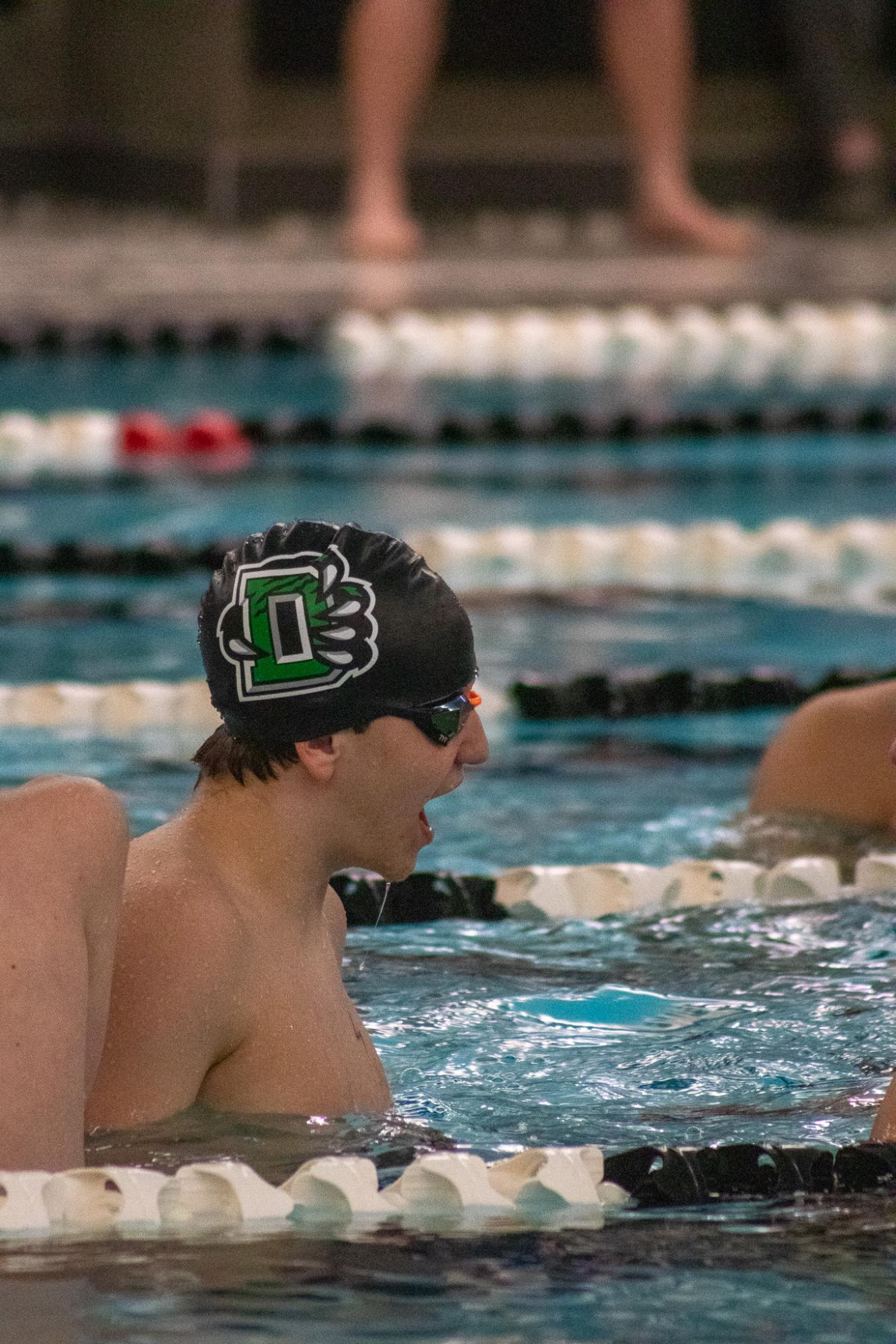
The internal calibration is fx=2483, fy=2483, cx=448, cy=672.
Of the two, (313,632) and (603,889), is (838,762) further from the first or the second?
(313,632)

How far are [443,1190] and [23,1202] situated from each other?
0.41 meters

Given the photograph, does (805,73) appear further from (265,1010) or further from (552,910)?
(265,1010)

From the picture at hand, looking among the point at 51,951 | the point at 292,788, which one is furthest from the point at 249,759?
the point at 51,951

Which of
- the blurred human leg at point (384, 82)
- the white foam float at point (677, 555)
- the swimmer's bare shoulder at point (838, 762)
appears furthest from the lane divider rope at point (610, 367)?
the swimmer's bare shoulder at point (838, 762)

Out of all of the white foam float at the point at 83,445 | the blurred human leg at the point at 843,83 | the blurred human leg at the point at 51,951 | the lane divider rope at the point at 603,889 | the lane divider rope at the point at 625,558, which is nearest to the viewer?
the blurred human leg at the point at 51,951

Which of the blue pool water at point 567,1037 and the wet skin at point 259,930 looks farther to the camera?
the wet skin at point 259,930

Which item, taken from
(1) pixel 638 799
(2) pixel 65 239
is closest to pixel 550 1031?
(1) pixel 638 799

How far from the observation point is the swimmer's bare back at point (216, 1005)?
7.27 feet

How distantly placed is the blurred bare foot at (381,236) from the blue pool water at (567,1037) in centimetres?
362

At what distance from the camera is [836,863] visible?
363cm

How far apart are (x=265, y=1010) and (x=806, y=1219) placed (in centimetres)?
53

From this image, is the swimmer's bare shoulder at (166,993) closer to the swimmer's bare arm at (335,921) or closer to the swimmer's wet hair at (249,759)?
the swimmer's wet hair at (249,759)

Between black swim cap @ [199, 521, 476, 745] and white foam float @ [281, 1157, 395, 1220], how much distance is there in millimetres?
398

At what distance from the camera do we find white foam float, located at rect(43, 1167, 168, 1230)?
6.91 feet
